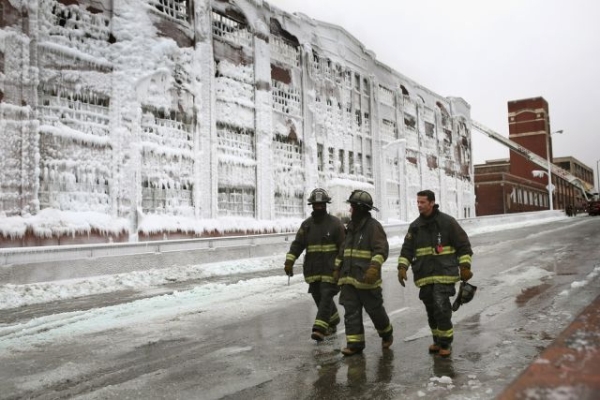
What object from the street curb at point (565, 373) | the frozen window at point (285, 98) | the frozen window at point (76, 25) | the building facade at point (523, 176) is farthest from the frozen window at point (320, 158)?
the building facade at point (523, 176)

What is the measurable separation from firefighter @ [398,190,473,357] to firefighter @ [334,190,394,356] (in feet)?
1.08

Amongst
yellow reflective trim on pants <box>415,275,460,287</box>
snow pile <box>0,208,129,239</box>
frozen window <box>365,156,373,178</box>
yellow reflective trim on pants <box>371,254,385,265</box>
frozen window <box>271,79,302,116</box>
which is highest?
frozen window <box>271,79,302,116</box>

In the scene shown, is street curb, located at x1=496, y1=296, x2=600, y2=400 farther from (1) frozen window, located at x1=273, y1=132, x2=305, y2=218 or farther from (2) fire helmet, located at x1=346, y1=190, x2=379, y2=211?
(1) frozen window, located at x1=273, y1=132, x2=305, y2=218

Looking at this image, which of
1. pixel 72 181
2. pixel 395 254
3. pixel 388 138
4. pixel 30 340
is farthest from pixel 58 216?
pixel 388 138

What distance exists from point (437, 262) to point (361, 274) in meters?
0.87

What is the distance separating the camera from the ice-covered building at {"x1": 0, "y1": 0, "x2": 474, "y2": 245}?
43.0 ft

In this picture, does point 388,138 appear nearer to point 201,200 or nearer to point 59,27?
point 201,200

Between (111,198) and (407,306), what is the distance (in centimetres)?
1036

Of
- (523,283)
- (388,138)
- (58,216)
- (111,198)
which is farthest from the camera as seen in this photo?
(388,138)

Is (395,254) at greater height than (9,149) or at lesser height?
lesser

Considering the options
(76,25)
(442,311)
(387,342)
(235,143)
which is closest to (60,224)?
(76,25)

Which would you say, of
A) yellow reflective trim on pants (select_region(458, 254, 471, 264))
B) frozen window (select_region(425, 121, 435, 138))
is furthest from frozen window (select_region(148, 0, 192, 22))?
frozen window (select_region(425, 121, 435, 138))

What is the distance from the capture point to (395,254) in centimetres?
1839

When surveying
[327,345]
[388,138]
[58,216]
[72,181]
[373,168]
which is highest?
[388,138]
